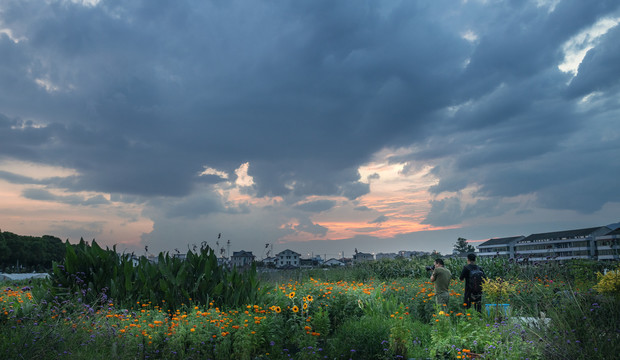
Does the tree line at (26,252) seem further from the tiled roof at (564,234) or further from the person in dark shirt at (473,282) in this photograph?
the tiled roof at (564,234)

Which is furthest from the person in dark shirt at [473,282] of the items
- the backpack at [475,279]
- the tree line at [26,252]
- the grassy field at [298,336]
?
the tree line at [26,252]

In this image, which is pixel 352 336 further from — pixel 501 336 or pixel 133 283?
pixel 133 283

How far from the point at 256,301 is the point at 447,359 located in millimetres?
4131

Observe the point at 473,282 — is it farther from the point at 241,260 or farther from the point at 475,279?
the point at 241,260

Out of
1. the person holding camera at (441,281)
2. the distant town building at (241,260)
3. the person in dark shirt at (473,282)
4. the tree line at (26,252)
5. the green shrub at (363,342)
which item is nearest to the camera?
the green shrub at (363,342)

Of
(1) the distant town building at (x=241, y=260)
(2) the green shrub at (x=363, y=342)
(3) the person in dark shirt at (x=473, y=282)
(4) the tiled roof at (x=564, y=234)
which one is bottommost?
(2) the green shrub at (x=363, y=342)

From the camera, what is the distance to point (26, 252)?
5938cm

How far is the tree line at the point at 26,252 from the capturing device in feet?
188

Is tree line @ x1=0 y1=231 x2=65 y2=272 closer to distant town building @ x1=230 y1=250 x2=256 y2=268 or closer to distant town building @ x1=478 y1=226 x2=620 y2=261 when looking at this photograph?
distant town building @ x1=230 y1=250 x2=256 y2=268

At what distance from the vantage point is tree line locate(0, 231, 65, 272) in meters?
57.3

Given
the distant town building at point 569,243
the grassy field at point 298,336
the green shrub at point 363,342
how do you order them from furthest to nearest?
the distant town building at point 569,243 < the green shrub at point 363,342 < the grassy field at point 298,336

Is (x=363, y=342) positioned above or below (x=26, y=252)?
below

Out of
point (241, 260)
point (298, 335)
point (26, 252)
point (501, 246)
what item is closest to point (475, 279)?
point (298, 335)

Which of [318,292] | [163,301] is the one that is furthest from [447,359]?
[163,301]
